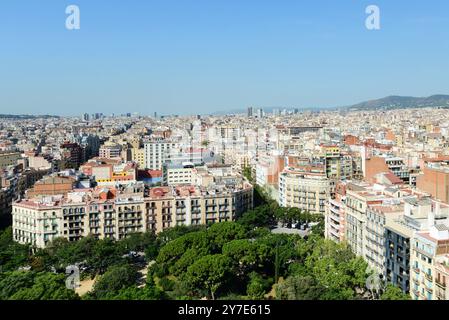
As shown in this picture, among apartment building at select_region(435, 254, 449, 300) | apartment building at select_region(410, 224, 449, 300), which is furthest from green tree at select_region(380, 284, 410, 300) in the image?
apartment building at select_region(435, 254, 449, 300)

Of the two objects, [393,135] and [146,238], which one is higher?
[393,135]

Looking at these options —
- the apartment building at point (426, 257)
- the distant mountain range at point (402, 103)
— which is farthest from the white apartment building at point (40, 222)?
the distant mountain range at point (402, 103)

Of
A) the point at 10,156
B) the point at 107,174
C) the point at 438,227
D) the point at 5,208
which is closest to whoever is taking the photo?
the point at 438,227

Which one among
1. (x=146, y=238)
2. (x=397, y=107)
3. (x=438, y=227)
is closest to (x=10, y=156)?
(x=146, y=238)

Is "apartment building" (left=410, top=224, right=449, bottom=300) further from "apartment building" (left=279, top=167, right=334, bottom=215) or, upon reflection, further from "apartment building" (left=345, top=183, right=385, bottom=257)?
"apartment building" (left=279, top=167, right=334, bottom=215)

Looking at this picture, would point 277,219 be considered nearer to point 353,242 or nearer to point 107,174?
point 353,242

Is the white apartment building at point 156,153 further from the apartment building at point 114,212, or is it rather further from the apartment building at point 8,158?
the apartment building at point 114,212
